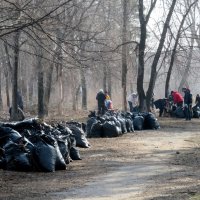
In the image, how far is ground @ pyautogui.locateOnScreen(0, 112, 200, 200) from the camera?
8.72 meters

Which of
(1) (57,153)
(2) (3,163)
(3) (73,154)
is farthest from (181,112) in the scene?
(2) (3,163)

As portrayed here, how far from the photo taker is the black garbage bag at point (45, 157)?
1084cm

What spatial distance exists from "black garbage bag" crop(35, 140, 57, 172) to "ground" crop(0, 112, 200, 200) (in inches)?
7.9

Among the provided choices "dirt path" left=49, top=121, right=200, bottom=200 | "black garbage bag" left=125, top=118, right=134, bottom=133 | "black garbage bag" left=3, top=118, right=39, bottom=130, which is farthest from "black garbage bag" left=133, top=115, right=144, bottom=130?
"black garbage bag" left=3, top=118, right=39, bottom=130

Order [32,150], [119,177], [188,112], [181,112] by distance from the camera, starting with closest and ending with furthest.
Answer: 1. [119,177]
2. [32,150]
3. [188,112]
4. [181,112]

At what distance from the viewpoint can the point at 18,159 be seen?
35.4 ft

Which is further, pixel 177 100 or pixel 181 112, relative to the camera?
pixel 177 100

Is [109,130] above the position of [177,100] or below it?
below

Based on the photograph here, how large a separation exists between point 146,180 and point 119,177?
1.97ft

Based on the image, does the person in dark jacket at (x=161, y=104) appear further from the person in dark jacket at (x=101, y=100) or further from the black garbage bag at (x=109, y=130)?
the black garbage bag at (x=109, y=130)

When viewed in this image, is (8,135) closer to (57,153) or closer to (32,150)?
(32,150)

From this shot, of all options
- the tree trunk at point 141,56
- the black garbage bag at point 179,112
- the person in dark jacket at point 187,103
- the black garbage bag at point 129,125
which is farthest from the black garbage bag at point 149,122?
the black garbage bag at point 179,112

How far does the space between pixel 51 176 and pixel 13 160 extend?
906mm

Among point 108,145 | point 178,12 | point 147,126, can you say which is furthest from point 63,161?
point 178,12
